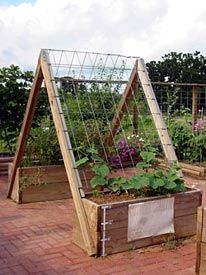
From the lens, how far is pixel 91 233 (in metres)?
3.30

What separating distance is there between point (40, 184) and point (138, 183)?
1.74 meters

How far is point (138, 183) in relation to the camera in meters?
3.56

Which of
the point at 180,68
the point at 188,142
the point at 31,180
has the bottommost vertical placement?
the point at 31,180

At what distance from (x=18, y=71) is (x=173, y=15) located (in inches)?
148

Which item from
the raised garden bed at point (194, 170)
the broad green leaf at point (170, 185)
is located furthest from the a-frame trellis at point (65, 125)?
the raised garden bed at point (194, 170)

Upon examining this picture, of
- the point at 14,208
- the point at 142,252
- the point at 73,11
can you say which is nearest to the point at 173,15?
the point at 73,11

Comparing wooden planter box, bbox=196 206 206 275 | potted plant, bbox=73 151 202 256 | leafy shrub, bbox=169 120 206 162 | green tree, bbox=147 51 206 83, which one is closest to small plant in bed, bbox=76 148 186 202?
potted plant, bbox=73 151 202 256

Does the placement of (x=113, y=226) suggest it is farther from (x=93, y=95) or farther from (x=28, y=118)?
(x=93, y=95)

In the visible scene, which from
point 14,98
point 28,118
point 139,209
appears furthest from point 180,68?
point 139,209

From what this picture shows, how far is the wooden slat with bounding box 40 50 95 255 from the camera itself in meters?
3.29

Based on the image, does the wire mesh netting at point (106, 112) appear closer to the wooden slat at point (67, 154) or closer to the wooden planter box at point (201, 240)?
the wooden slat at point (67, 154)

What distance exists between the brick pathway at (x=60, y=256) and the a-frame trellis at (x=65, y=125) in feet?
0.71

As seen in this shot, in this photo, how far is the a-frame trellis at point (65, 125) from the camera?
3.41m

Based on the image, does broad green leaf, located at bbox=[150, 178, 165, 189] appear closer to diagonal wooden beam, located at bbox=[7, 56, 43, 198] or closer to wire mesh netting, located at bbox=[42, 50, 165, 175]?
wire mesh netting, located at bbox=[42, 50, 165, 175]
